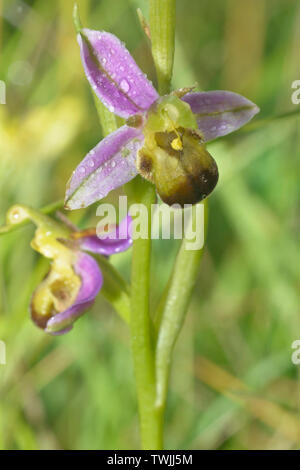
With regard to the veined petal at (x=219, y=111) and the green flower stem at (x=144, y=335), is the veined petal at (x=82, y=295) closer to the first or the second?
the green flower stem at (x=144, y=335)

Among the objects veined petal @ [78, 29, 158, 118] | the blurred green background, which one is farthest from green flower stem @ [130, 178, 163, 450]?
the blurred green background

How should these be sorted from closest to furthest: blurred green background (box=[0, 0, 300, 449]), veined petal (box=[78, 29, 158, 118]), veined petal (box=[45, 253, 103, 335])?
veined petal (box=[78, 29, 158, 118]), veined petal (box=[45, 253, 103, 335]), blurred green background (box=[0, 0, 300, 449])

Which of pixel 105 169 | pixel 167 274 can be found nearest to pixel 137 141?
pixel 105 169

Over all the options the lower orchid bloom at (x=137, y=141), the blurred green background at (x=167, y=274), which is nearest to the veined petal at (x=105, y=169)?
the lower orchid bloom at (x=137, y=141)

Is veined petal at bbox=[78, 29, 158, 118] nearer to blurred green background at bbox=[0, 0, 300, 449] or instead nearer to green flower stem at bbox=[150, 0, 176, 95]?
green flower stem at bbox=[150, 0, 176, 95]

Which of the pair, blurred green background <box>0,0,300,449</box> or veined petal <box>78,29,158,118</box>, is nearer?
veined petal <box>78,29,158,118</box>

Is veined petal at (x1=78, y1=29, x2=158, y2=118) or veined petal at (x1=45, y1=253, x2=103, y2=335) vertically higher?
veined petal at (x1=78, y1=29, x2=158, y2=118)
